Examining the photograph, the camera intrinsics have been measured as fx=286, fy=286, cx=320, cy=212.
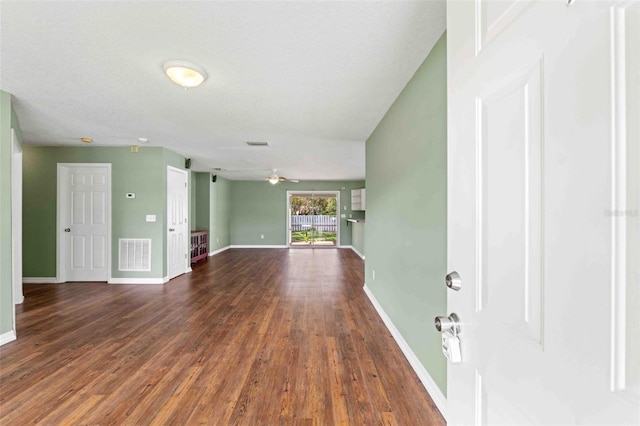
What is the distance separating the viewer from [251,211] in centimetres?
994

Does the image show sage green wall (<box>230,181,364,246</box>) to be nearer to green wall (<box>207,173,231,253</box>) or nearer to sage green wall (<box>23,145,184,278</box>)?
green wall (<box>207,173,231,253</box>)

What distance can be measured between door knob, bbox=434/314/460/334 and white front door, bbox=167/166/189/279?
535 centimetres

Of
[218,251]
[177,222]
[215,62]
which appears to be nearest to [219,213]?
[218,251]

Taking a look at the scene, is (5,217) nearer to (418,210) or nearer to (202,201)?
(418,210)

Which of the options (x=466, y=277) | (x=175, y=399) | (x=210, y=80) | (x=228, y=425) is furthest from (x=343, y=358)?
(x=210, y=80)

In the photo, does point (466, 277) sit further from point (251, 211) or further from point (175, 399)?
Answer: point (251, 211)

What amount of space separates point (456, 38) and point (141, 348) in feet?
10.6

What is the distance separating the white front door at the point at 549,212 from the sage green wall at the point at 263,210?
30.0 feet

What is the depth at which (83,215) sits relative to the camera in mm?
4941

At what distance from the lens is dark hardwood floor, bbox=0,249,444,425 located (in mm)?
1786

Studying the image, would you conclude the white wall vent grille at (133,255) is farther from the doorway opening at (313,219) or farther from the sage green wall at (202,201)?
the doorway opening at (313,219)

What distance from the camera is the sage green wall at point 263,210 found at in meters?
9.91

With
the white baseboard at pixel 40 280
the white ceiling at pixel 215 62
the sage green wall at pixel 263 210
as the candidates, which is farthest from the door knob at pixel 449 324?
the sage green wall at pixel 263 210

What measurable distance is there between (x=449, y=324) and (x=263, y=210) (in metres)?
9.42
